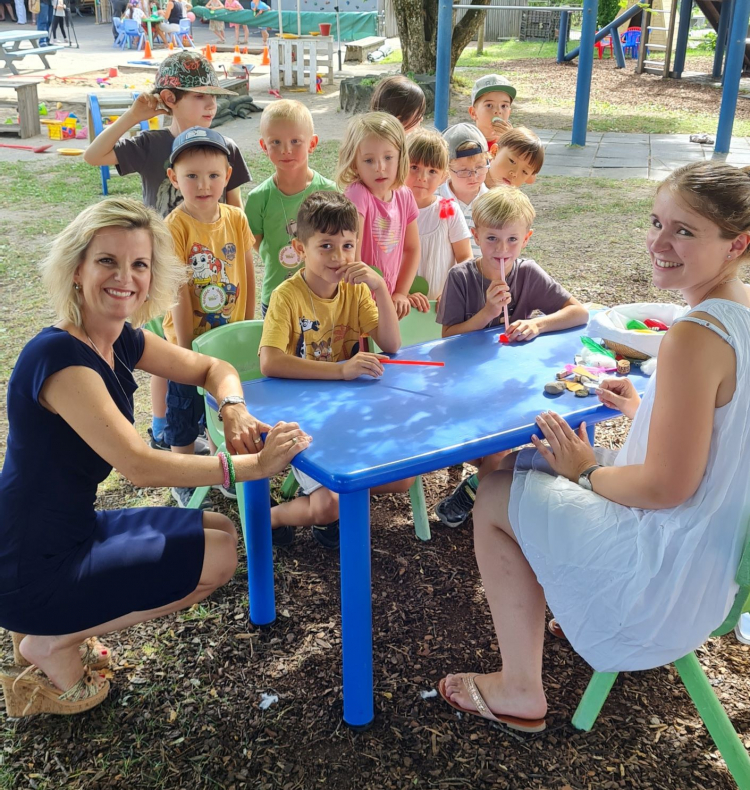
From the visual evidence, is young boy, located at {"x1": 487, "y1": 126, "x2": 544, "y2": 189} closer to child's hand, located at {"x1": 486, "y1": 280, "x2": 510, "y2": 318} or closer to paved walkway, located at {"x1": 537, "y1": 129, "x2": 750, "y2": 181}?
child's hand, located at {"x1": 486, "y1": 280, "x2": 510, "y2": 318}

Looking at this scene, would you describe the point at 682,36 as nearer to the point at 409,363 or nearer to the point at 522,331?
the point at 522,331

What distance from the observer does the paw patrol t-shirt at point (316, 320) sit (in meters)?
2.57

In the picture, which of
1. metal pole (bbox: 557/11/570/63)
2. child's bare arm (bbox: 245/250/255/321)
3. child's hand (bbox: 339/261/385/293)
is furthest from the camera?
metal pole (bbox: 557/11/570/63)

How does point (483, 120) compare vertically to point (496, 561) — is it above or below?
above

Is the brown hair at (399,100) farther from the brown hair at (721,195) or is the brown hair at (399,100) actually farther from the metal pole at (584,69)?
the metal pole at (584,69)

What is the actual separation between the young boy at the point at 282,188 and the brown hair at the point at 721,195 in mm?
1866

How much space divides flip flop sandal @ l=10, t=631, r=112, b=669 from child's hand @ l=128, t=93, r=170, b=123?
221 cm

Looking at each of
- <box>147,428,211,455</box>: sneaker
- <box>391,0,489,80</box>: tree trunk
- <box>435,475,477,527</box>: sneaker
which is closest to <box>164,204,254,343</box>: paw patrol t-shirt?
<box>147,428,211,455</box>: sneaker

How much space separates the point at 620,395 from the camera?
91.1 inches

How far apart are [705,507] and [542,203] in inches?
252

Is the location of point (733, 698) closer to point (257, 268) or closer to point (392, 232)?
point (392, 232)

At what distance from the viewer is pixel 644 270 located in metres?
6.05

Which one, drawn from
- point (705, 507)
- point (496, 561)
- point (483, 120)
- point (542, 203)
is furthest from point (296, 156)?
point (542, 203)

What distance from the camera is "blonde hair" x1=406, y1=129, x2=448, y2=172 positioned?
346 cm
